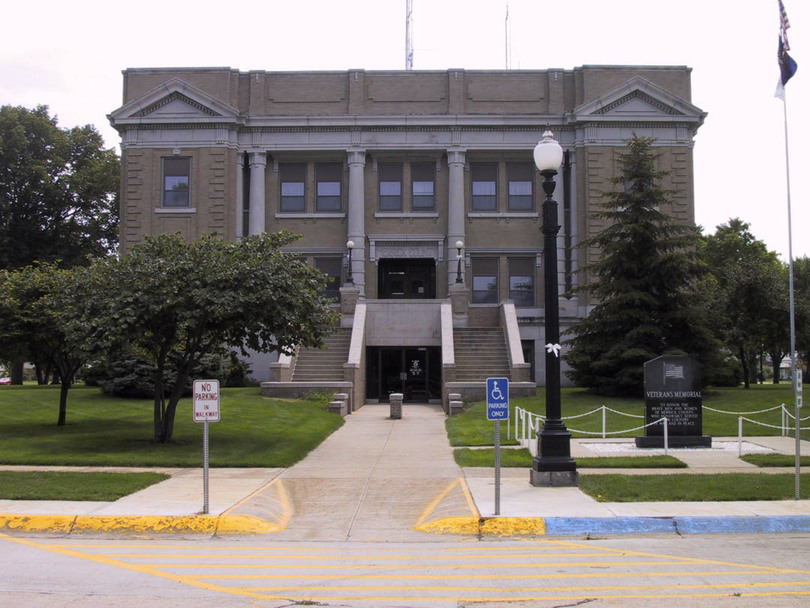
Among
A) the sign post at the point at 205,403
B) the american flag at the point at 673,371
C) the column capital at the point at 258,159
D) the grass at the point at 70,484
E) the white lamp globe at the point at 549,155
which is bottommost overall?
the grass at the point at 70,484

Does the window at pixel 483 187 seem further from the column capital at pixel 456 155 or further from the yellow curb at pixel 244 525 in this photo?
the yellow curb at pixel 244 525

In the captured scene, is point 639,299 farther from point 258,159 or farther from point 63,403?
point 258,159

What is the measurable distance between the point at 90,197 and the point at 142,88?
10.7m

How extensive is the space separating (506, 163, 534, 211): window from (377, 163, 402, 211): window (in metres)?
5.47

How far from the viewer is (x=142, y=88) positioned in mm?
39375

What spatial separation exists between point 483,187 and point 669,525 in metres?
30.6

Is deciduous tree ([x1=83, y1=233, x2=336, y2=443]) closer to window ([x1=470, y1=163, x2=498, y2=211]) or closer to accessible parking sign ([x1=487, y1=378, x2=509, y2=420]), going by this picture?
accessible parking sign ([x1=487, y1=378, x2=509, y2=420])

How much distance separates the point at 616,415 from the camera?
2330 centimetres

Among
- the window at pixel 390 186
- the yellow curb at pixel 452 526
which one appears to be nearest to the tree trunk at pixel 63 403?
the yellow curb at pixel 452 526

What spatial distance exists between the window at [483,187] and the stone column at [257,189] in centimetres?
1037

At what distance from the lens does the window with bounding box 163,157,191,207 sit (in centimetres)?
3891

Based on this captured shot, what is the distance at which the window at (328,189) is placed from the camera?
40.1m

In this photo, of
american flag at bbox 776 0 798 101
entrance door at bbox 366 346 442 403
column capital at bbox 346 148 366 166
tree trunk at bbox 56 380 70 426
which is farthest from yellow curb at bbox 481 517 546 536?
column capital at bbox 346 148 366 166

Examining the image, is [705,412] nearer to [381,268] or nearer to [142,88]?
[381,268]
